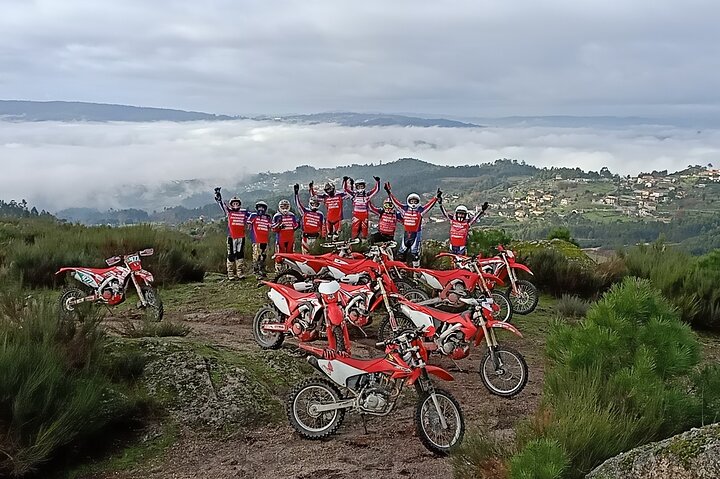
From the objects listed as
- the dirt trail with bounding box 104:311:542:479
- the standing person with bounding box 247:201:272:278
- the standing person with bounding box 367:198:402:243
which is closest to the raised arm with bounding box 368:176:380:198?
the standing person with bounding box 367:198:402:243

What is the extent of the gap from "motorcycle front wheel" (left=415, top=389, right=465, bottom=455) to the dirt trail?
119mm

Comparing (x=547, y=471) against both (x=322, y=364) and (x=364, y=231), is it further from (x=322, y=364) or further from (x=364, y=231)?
(x=364, y=231)

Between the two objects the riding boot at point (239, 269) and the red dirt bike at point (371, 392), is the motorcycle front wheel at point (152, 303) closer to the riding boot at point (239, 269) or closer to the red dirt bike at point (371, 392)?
the riding boot at point (239, 269)

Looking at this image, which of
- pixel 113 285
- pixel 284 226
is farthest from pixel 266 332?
pixel 284 226

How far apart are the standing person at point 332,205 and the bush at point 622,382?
30.3 feet

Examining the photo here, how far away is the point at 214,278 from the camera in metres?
12.9

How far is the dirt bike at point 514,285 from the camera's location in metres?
9.39

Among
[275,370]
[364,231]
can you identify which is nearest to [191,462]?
[275,370]

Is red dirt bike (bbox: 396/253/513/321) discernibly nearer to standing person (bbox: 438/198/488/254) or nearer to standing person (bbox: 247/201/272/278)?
standing person (bbox: 438/198/488/254)

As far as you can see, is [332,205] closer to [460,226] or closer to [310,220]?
[310,220]

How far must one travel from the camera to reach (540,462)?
3162 millimetres

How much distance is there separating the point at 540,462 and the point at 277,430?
111 inches

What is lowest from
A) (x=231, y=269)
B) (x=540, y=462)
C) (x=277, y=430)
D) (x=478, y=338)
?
(x=231, y=269)

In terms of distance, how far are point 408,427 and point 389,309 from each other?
83.6 inches
